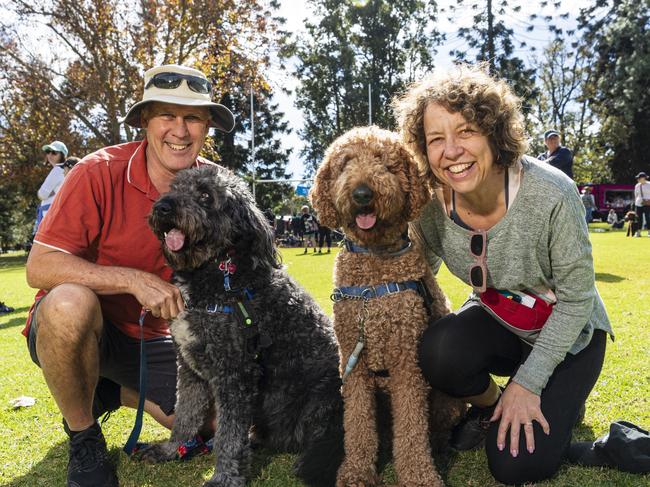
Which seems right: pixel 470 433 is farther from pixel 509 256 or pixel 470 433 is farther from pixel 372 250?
pixel 372 250

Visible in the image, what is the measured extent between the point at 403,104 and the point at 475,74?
0.38 m

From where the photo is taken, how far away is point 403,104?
270 centimetres

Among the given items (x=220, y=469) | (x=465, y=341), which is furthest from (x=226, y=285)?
(x=465, y=341)

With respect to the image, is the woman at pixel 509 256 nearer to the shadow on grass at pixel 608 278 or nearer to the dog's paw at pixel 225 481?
the dog's paw at pixel 225 481

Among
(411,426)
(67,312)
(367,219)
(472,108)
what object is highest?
(472,108)

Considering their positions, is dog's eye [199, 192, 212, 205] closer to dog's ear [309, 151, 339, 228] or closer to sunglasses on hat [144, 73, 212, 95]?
dog's ear [309, 151, 339, 228]

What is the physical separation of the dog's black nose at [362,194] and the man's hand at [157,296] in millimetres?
1099

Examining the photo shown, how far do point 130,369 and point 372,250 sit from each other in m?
1.75

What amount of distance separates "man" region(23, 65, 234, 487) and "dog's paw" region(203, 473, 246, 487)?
51cm

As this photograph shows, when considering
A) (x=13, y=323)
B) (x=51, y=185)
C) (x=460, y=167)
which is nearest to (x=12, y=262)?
(x=51, y=185)

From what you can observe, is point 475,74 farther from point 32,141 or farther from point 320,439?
point 32,141

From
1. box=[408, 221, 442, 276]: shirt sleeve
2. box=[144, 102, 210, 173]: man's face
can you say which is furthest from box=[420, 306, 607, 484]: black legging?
box=[144, 102, 210, 173]: man's face

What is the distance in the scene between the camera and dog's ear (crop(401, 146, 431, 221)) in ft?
8.51

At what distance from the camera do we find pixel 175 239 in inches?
108
